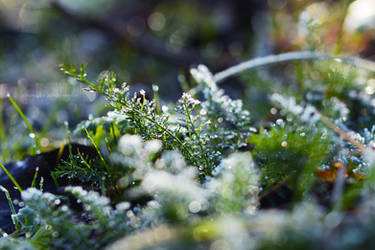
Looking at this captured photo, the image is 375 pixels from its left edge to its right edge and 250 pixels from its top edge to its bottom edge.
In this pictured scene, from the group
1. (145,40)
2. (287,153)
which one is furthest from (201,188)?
(145,40)

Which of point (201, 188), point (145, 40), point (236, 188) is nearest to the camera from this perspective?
point (236, 188)

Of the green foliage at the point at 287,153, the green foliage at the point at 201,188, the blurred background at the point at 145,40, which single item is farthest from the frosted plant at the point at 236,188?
the blurred background at the point at 145,40

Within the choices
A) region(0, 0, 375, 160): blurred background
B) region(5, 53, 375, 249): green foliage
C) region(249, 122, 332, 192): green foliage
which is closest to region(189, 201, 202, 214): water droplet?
region(5, 53, 375, 249): green foliage

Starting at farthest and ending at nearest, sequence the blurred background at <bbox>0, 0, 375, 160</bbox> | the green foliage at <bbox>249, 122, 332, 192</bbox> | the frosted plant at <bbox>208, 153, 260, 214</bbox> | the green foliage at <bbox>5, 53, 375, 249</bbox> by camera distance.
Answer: the blurred background at <bbox>0, 0, 375, 160</bbox> < the green foliage at <bbox>249, 122, 332, 192</bbox> < the frosted plant at <bbox>208, 153, 260, 214</bbox> < the green foliage at <bbox>5, 53, 375, 249</bbox>

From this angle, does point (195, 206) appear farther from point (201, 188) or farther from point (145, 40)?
point (145, 40)

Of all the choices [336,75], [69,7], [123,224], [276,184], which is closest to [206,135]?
[276,184]

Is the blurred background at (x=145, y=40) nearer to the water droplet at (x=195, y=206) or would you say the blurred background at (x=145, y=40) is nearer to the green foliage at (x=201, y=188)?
the green foliage at (x=201, y=188)

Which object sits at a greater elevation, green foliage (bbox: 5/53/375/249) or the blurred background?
the blurred background

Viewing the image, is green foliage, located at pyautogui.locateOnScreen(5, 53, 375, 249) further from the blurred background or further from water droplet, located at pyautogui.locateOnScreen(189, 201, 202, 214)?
the blurred background
